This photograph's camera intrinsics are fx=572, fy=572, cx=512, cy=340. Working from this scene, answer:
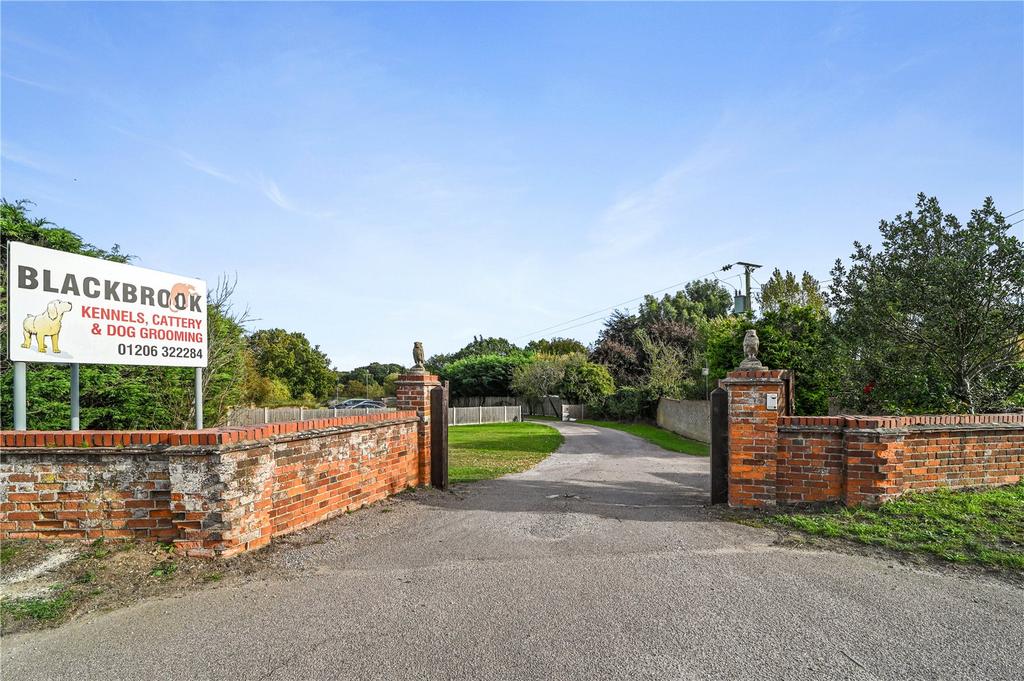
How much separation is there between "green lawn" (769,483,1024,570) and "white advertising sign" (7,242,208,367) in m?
7.34

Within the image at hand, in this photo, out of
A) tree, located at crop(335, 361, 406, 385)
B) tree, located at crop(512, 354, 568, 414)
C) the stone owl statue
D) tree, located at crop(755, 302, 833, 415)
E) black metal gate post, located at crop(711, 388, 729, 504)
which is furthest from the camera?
Result: tree, located at crop(335, 361, 406, 385)

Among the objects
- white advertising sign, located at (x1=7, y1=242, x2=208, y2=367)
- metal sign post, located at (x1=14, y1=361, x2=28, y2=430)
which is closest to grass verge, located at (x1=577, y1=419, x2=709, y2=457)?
white advertising sign, located at (x1=7, y1=242, x2=208, y2=367)

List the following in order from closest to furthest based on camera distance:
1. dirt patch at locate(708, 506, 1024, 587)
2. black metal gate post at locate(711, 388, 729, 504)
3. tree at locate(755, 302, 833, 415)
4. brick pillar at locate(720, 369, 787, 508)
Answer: dirt patch at locate(708, 506, 1024, 587), brick pillar at locate(720, 369, 787, 508), black metal gate post at locate(711, 388, 729, 504), tree at locate(755, 302, 833, 415)

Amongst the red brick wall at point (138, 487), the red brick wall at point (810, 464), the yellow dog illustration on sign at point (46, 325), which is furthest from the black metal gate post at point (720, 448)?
the yellow dog illustration on sign at point (46, 325)

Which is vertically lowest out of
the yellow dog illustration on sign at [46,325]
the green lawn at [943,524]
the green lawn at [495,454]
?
the green lawn at [495,454]

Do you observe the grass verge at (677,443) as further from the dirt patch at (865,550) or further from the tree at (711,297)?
the tree at (711,297)

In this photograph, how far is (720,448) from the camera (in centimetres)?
748

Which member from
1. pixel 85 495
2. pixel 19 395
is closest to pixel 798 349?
pixel 85 495

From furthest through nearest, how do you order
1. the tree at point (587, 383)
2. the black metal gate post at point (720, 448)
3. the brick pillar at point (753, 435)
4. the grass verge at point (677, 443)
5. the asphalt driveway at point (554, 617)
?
the tree at point (587, 383)
the grass verge at point (677, 443)
the black metal gate post at point (720, 448)
the brick pillar at point (753, 435)
the asphalt driveway at point (554, 617)

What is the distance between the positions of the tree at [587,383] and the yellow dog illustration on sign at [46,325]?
3262 cm

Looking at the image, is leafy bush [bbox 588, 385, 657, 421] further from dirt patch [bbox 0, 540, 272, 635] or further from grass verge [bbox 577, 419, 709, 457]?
dirt patch [bbox 0, 540, 272, 635]

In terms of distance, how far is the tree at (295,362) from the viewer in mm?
47750

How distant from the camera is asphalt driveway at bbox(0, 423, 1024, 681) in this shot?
127 inches

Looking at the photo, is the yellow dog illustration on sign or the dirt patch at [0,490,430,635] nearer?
the dirt patch at [0,490,430,635]
